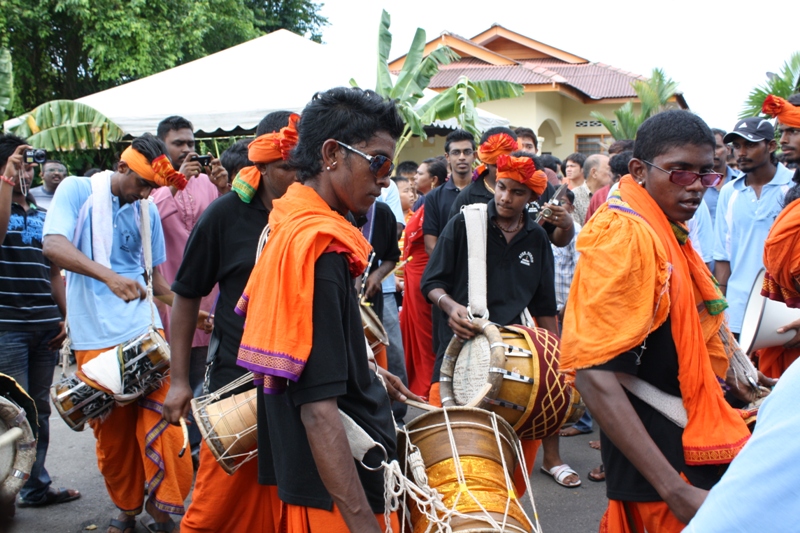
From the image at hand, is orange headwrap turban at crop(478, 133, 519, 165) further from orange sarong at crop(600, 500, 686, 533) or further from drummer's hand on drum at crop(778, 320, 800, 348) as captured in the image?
orange sarong at crop(600, 500, 686, 533)

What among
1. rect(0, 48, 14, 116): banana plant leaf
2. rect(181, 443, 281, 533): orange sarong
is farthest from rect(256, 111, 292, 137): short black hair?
rect(0, 48, 14, 116): banana plant leaf

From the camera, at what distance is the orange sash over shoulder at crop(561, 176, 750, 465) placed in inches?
92.6

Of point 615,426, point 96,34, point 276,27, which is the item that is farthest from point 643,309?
point 276,27

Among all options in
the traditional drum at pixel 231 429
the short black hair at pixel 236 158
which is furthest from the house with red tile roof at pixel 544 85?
the traditional drum at pixel 231 429

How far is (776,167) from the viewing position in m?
5.71

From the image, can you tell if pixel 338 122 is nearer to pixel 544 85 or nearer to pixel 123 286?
pixel 123 286

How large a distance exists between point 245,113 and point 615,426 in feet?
33.9

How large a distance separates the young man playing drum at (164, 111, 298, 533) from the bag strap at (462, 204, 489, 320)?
1511 millimetres

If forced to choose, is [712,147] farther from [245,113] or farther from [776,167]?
[245,113]

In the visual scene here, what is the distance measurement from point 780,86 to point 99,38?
15520 mm

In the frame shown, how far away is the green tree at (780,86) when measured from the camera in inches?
434

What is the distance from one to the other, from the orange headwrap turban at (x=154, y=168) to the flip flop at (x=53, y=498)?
2302 millimetres

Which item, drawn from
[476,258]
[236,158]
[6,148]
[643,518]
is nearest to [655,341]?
[643,518]

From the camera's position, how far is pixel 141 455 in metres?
4.64
